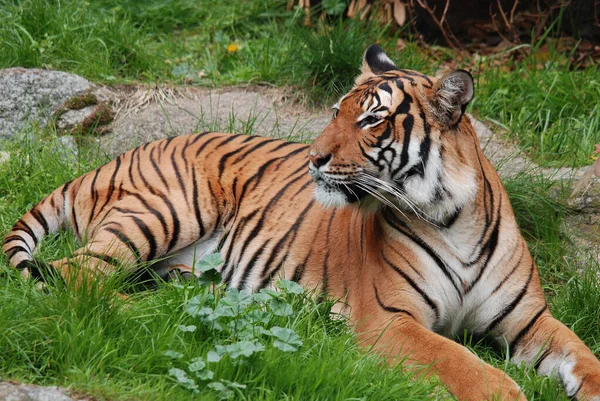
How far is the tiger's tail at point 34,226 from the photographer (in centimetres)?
461

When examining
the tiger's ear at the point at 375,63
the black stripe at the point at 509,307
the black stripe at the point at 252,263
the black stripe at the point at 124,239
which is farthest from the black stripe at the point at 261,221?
the black stripe at the point at 509,307

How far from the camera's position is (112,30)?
24.3 ft

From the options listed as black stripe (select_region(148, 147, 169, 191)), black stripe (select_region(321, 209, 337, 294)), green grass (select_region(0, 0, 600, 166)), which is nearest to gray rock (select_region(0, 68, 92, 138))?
green grass (select_region(0, 0, 600, 166))

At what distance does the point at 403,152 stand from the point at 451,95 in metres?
0.35

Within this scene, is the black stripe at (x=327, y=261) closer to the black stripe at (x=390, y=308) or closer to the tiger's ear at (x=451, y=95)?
the black stripe at (x=390, y=308)

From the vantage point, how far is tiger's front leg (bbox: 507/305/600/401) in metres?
3.97

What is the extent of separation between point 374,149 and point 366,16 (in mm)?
4031

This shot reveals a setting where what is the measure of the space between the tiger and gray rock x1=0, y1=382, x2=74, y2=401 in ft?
2.22

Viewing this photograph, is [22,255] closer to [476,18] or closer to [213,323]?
[213,323]

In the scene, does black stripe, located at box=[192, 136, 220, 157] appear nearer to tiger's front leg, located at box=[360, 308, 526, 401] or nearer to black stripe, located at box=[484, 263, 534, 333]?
tiger's front leg, located at box=[360, 308, 526, 401]

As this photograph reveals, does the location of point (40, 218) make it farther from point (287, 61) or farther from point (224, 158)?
point (287, 61)

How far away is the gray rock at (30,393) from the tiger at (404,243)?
2.22ft

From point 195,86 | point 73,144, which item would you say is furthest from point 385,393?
point 195,86

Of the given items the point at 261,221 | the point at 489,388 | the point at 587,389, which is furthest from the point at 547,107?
the point at 489,388
